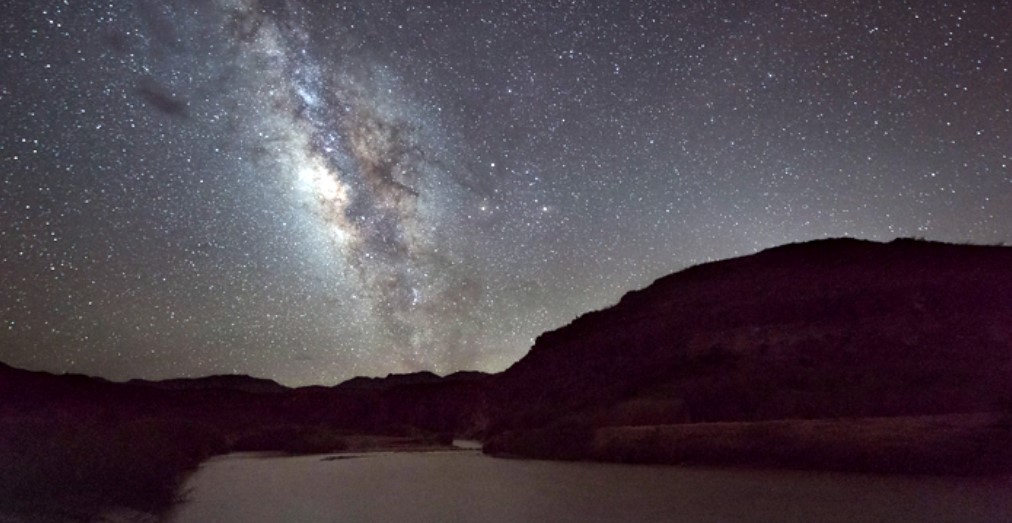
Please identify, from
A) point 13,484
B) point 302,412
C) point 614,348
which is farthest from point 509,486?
point 302,412

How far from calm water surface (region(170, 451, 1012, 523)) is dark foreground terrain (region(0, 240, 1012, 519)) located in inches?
66.3

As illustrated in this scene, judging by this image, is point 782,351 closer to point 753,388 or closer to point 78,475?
point 753,388

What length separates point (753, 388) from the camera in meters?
25.3

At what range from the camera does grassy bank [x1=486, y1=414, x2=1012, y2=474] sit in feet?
50.4

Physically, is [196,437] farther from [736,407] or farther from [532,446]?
[736,407]

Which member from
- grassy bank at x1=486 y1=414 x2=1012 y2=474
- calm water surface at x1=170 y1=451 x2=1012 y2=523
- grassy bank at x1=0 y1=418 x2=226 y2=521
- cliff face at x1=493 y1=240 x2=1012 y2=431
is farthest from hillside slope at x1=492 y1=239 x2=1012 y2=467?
grassy bank at x1=0 y1=418 x2=226 y2=521

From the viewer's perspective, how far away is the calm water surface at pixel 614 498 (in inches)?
410

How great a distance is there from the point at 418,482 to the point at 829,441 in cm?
1091

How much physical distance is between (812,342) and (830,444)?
402 inches

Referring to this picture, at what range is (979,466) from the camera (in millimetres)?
14984

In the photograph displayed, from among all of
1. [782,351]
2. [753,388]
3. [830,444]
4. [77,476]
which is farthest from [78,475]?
[782,351]

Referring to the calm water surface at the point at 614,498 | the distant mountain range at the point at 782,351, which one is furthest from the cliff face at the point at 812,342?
the calm water surface at the point at 614,498

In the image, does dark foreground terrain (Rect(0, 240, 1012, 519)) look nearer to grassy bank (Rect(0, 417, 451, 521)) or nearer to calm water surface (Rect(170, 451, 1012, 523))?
grassy bank (Rect(0, 417, 451, 521))

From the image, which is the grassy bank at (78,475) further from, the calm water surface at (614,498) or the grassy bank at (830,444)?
the grassy bank at (830,444)
